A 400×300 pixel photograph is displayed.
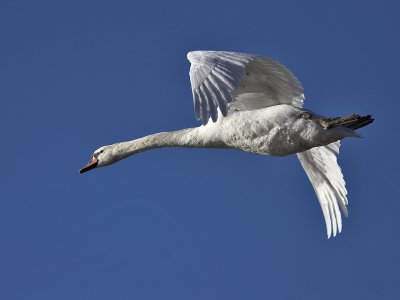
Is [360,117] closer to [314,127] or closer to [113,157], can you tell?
[314,127]

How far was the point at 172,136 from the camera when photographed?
1644 cm

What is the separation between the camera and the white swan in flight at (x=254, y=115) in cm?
1374

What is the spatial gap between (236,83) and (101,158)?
5.55 metres

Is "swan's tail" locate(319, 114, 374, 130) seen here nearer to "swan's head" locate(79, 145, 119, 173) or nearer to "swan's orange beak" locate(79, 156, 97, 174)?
"swan's head" locate(79, 145, 119, 173)

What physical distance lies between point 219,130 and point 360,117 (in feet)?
6.64

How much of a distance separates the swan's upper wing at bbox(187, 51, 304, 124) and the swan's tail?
3.67 feet

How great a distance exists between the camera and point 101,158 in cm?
1853

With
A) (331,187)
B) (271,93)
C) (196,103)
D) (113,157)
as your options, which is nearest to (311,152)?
(331,187)

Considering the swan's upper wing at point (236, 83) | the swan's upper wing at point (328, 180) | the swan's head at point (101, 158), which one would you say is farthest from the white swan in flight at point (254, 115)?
the swan's upper wing at point (328, 180)

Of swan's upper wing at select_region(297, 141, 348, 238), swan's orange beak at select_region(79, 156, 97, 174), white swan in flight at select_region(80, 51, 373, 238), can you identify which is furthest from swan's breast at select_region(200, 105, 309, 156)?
swan's orange beak at select_region(79, 156, 97, 174)

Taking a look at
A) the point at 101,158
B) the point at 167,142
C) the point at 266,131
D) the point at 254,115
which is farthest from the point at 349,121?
the point at 101,158

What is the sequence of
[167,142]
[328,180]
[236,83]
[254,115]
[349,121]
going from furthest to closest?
1. [328,180]
2. [167,142]
3. [254,115]
4. [349,121]
5. [236,83]

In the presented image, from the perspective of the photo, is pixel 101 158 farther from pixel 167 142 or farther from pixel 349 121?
pixel 349 121

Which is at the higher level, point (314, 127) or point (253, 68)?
point (253, 68)
